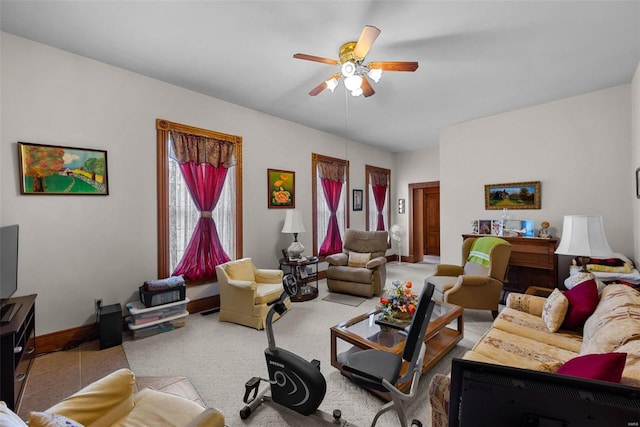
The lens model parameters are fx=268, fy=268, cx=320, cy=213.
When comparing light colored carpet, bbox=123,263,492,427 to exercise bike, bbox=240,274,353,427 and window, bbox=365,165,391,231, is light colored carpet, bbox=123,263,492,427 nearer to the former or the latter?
exercise bike, bbox=240,274,353,427

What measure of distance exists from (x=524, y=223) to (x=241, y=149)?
14.9ft

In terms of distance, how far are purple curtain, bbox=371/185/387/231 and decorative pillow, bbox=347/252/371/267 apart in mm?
2244

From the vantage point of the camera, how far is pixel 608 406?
0.49 m

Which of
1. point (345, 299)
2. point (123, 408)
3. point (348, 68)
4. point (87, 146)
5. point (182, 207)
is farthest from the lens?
point (345, 299)

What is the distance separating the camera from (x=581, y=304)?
208 cm

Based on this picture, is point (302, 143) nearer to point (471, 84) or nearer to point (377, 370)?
point (471, 84)

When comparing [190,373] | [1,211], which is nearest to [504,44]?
[190,373]

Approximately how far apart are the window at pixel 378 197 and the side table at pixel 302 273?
2487mm

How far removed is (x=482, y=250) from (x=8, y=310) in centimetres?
491

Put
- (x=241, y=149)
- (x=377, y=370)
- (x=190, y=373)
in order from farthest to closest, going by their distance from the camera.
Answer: (x=241, y=149) → (x=190, y=373) → (x=377, y=370)

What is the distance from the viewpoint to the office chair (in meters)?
1.35

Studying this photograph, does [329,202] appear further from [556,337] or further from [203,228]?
[556,337]

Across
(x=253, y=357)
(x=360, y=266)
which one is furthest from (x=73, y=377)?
(x=360, y=266)

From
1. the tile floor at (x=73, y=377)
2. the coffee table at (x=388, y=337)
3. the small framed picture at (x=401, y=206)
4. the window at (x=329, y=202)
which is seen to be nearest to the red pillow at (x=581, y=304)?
the coffee table at (x=388, y=337)
